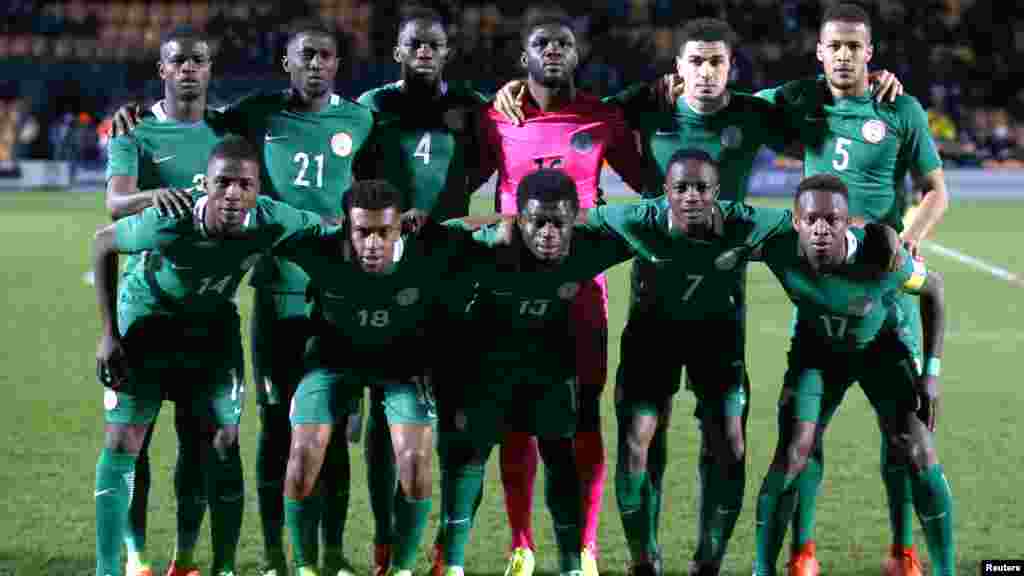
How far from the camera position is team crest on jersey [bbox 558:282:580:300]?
5598 millimetres

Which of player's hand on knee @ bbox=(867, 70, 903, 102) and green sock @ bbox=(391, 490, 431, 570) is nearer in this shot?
green sock @ bbox=(391, 490, 431, 570)

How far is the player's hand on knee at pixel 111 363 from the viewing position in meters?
5.37

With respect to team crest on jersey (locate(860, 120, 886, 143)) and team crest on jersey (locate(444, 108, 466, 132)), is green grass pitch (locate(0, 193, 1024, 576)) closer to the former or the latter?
team crest on jersey (locate(860, 120, 886, 143))

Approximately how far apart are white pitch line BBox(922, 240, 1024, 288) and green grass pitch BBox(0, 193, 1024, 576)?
1.19 meters

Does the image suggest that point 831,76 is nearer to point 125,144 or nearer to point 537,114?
point 537,114

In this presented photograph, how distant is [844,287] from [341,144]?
190 cm

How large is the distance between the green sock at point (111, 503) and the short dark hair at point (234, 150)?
1039 millimetres

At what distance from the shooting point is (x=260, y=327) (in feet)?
19.3

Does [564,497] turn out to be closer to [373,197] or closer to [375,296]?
[375,296]

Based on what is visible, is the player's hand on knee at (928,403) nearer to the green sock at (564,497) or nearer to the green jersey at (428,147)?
the green sock at (564,497)

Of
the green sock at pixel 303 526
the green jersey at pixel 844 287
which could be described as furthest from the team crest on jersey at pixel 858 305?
the green sock at pixel 303 526

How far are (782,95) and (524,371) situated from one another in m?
1.56

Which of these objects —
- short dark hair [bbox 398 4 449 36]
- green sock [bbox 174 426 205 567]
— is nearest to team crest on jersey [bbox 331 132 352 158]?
short dark hair [bbox 398 4 449 36]

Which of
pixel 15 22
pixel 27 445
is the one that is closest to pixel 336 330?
pixel 27 445
